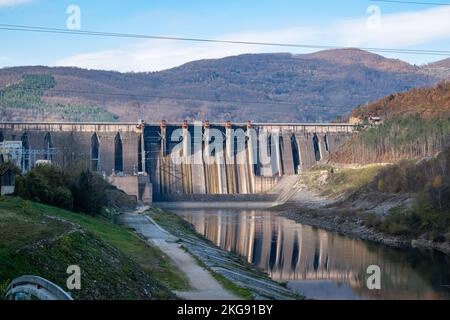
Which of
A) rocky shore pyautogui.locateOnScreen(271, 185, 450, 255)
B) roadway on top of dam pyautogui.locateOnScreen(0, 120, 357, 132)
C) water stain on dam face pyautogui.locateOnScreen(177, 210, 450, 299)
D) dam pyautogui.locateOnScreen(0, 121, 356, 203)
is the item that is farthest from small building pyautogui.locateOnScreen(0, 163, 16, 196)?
roadway on top of dam pyautogui.locateOnScreen(0, 120, 357, 132)

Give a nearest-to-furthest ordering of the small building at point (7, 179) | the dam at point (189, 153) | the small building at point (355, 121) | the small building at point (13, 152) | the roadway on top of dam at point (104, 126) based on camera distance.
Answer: the small building at point (7, 179)
the small building at point (13, 152)
the dam at point (189, 153)
the roadway on top of dam at point (104, 126)
the small building at point (355, 121)

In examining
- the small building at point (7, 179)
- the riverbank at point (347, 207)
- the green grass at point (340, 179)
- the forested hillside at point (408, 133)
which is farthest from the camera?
the forested hillside at point (408, 133)

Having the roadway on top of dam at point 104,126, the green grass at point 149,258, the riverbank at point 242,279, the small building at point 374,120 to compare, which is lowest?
the riverbank at point 242,279

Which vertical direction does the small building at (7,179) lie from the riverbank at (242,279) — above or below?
above

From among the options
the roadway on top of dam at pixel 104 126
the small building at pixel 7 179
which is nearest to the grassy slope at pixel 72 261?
the small building at pixel 7 179

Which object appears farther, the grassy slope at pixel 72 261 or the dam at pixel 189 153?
the dam at pixel 189 153

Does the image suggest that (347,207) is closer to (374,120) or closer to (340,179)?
(340,179)

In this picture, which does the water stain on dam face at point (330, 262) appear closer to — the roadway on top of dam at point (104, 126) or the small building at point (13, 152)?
the small building at point (13, 152)
